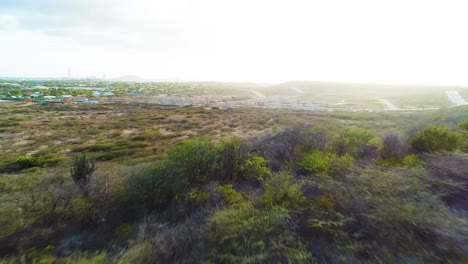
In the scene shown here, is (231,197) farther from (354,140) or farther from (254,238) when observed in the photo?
(354,140)

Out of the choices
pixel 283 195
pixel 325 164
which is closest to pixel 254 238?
pixel 283 195

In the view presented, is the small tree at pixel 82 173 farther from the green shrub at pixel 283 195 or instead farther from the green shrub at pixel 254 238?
the green shrub at pixel 283 195

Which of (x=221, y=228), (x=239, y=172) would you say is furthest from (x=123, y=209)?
(x=239, y=172)

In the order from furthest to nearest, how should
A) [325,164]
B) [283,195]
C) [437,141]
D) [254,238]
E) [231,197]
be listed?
[437,141] → [325,164] → [231,197] → [283,195] → [254,238]

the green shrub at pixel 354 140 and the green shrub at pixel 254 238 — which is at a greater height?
the green shrub at pixel 354 140

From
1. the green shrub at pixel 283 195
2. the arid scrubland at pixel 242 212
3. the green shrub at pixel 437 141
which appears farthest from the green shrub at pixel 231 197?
the green shrub at pixel 437 141

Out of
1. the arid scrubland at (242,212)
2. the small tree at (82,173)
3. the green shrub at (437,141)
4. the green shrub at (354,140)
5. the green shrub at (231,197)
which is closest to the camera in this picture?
the arid scrubland at (242,212)

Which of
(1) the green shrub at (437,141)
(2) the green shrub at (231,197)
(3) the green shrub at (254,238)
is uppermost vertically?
(1) the green shrub at (437,141)

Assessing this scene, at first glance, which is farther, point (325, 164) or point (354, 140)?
point (354, 140)

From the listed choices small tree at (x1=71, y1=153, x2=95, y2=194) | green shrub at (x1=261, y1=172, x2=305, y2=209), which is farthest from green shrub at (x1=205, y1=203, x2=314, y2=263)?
small tree at (x1=71, y1=153, x2=95, y2=194)
